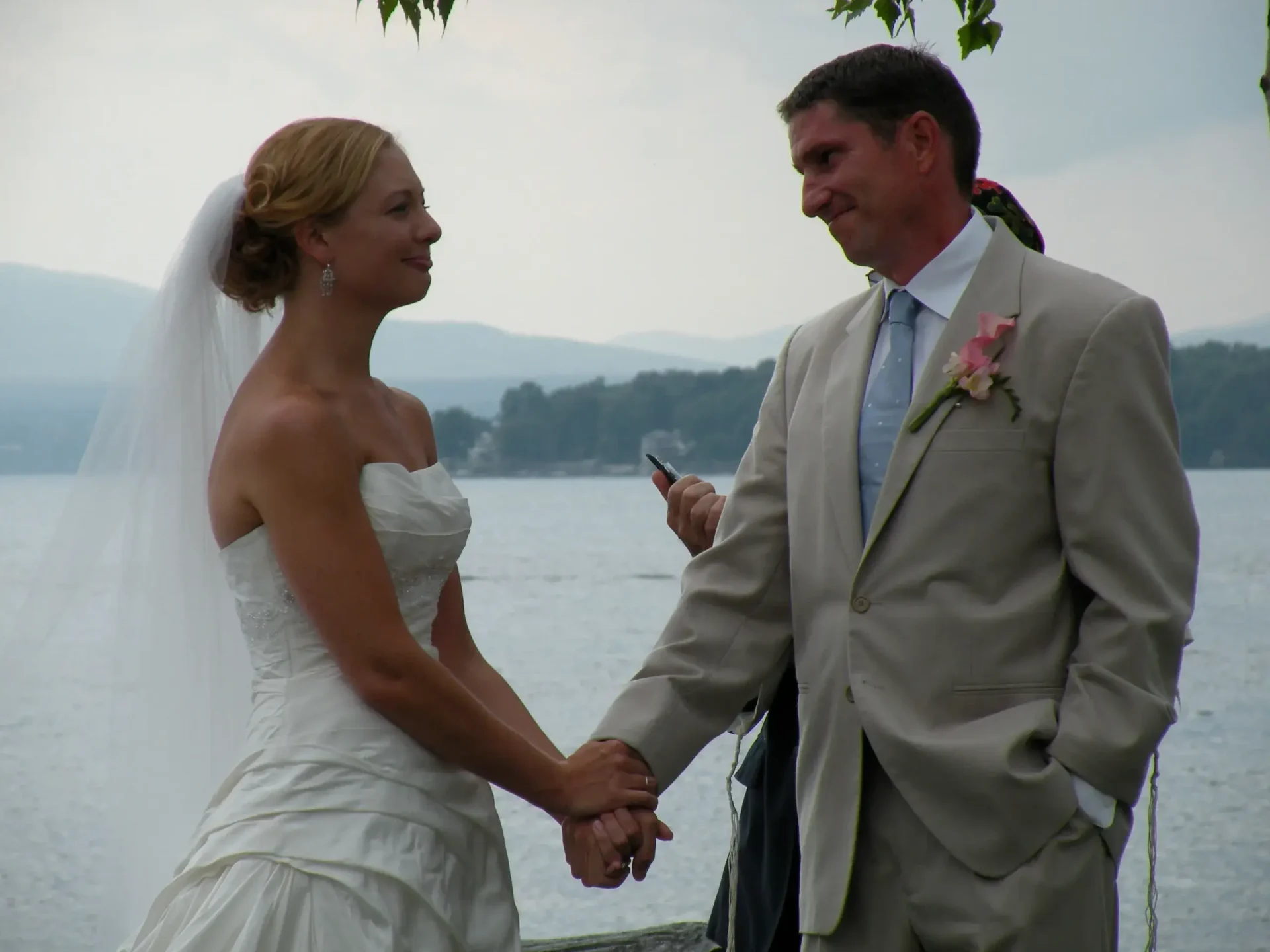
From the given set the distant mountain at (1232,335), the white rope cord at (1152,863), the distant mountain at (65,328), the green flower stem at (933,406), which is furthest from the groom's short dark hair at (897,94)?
the distant mountain at (1232,335)

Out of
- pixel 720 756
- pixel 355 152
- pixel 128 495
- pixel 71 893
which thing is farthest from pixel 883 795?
pixel 720 756

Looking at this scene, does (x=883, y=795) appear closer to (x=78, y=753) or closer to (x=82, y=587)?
(x=82, y=587)

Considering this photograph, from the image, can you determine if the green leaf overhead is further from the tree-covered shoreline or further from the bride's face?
the tree-covered shoreline

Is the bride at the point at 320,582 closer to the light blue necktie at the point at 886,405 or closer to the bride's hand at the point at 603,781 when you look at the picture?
the bride's hand at the point at 603,781

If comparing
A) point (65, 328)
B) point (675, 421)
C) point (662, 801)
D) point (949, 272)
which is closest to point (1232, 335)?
point (675, 421)

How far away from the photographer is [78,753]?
1141 cm

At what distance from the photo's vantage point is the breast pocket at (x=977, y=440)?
2.02 metres

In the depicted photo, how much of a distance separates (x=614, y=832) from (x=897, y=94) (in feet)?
4.31

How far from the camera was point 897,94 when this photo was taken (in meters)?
2.20

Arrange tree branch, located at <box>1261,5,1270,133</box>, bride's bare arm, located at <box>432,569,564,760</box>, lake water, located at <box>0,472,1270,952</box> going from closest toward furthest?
bride's bare arm, located at <box>432,569,564,760</box>, tree branch, located at <box>1261,5,1270,133</box>, lake water, located at <box>0,472,1270,952</box>

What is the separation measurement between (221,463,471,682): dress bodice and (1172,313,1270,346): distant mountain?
12959mm

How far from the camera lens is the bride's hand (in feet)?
7.97

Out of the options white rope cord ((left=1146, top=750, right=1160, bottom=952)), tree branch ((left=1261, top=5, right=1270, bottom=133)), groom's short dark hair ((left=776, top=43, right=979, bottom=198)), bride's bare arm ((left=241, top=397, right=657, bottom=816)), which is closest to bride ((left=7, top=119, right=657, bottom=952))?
bride's bare arm ((left=241, top=397, right=657, bottom=816))

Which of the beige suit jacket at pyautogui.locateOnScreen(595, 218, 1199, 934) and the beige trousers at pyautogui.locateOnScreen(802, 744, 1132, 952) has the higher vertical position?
the beige suit jacket at pyautogui.locateOnScreen(595, 218, 1199, 934)
